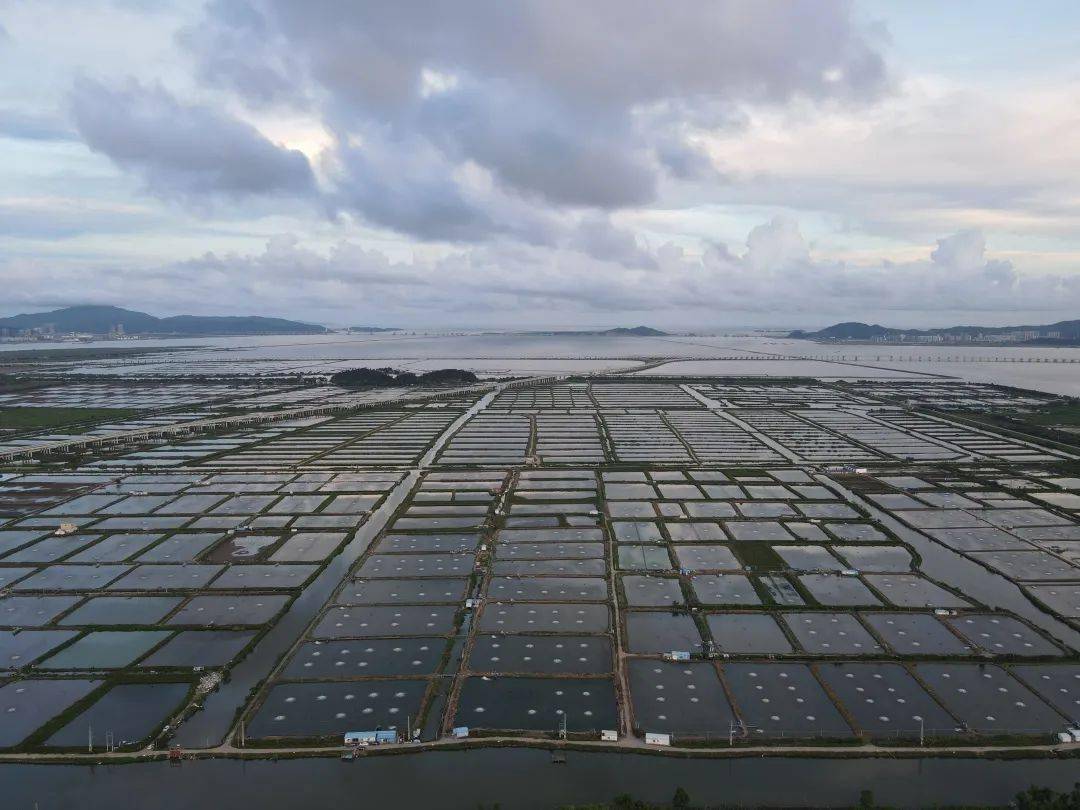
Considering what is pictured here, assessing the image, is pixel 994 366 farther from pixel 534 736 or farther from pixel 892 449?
pixel 534 736

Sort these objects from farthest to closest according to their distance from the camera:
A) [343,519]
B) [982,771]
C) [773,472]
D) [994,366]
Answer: [994,366]
[773,472]
[343,519]
[982,771]

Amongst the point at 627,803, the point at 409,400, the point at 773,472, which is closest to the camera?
the point at 627,803

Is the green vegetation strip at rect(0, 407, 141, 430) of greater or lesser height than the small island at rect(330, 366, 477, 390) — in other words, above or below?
below

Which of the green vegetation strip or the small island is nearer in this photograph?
the green vegetation strip

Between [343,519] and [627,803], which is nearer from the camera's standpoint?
[627,803]

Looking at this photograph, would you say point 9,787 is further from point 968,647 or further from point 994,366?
point 994,366

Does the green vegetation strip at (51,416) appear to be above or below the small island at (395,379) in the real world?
below

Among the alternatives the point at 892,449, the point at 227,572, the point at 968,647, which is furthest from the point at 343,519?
the point at 892,449

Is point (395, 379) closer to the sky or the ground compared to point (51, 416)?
closer to the sky

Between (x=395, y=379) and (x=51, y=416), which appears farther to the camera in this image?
(x=395, y=379)

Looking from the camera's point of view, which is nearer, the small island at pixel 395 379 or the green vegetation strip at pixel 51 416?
the green vegetation strip at pixel 51 416
